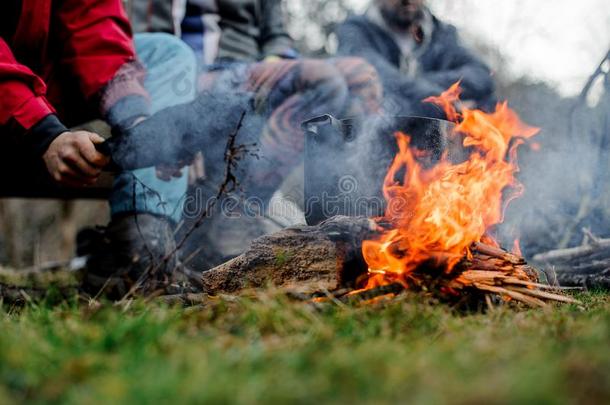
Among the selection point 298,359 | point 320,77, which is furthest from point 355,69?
point 298,359

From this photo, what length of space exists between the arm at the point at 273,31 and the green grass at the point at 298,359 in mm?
3310

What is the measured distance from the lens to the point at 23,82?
2.25 m

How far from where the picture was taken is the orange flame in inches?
76.5

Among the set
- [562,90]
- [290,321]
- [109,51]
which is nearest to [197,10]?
[109,51]

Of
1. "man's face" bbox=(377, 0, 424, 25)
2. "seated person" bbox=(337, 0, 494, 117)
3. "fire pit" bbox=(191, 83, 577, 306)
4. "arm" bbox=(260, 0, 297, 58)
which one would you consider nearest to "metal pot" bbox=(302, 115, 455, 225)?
"fire pit" bbox=(191, 83, 577, 306)

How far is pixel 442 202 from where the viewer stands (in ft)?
7.13

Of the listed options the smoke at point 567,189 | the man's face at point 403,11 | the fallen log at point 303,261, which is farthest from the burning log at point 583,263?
the man's face at point 403,11

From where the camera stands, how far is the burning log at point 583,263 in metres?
2.68

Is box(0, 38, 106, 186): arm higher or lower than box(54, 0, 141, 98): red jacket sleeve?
lower

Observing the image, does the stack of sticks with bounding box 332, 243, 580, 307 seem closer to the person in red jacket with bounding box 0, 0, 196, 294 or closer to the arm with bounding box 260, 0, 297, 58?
the person in red jacket with bounding box 0, 0, 196, 294

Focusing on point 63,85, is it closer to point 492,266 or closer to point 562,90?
point 492,266

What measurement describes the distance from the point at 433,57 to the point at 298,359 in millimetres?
4651

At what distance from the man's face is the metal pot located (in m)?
3.07

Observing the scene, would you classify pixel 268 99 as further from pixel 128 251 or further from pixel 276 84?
pixel 128 251
